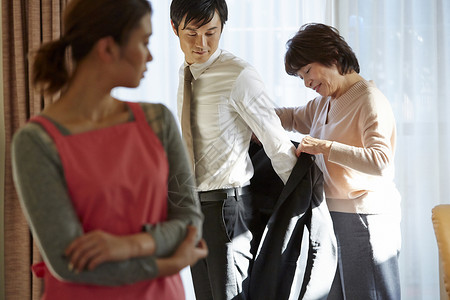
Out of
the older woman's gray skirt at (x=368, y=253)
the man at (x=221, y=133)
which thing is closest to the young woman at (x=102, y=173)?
the man at (x=221, y=133)

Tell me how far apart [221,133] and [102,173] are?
933 mm

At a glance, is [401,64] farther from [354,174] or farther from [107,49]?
[107,49]

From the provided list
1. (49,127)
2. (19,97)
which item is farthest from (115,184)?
(19,97)

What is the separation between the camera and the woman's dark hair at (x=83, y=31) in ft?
2.97

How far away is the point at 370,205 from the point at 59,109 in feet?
4.39

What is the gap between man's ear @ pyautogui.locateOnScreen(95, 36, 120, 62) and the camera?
920mm

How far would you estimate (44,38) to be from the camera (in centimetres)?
300

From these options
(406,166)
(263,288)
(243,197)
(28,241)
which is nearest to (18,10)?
(28,241)

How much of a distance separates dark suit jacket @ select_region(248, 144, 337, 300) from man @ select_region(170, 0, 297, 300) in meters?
0.06

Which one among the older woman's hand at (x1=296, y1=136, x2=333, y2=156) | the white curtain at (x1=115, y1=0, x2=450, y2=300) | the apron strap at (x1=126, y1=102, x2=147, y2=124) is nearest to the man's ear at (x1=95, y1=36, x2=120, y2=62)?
the apron strap at (x1=126, y1=102, x2=147, y2=124)

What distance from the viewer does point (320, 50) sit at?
2.02m

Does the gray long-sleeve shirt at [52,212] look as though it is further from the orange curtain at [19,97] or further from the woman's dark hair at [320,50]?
the orange curtain at [19,97]

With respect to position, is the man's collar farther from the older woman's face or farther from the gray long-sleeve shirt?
the gray long-sleeve shirt

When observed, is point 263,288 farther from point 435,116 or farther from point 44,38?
point 44,38
